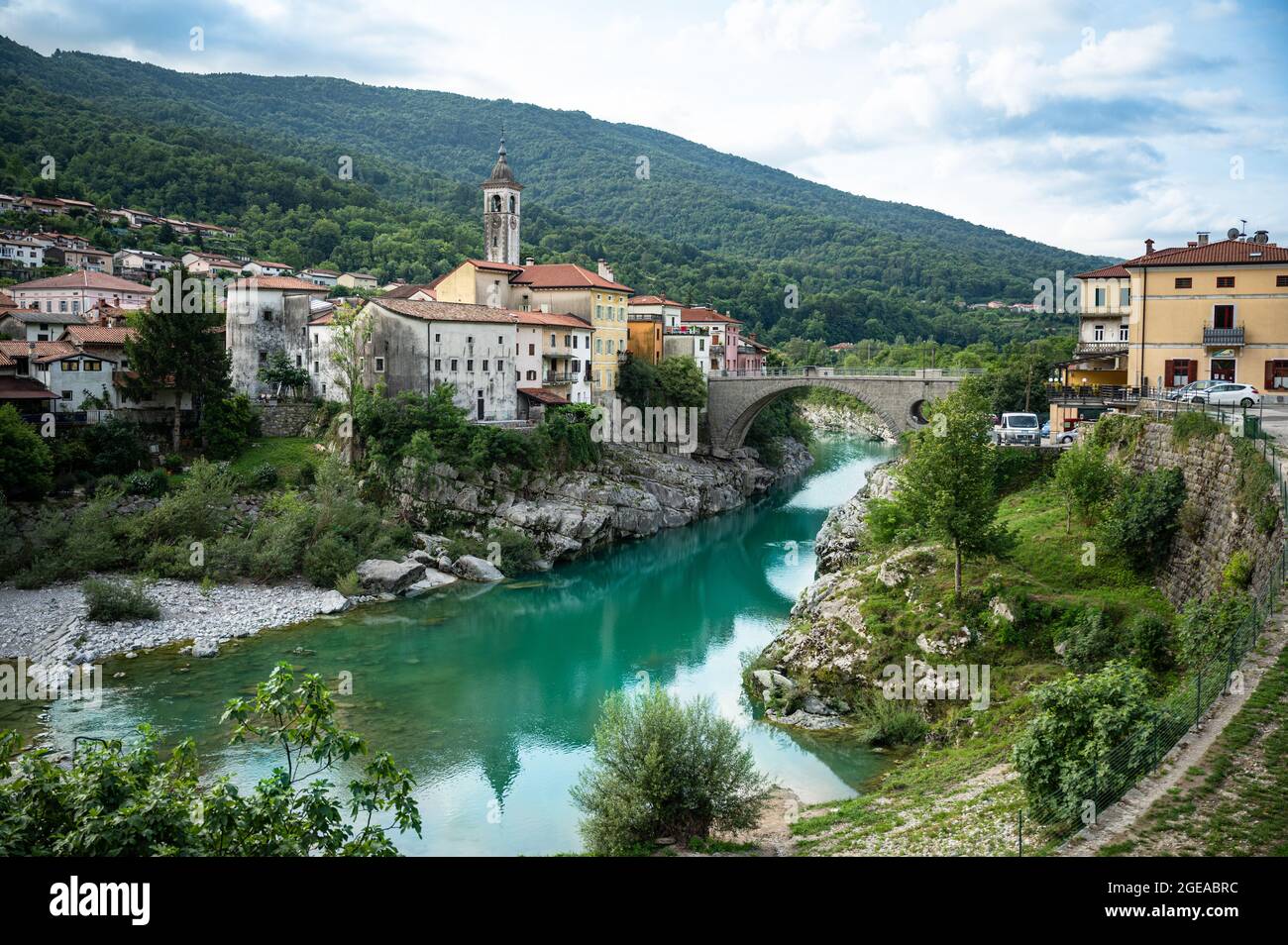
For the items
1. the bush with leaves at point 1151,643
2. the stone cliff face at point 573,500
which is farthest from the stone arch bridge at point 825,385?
the bush with leaves at point 1151,643

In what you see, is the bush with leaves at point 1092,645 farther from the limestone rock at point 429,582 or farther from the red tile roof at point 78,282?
the red tile roof at point 78,282

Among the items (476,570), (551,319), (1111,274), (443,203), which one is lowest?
(476,570)

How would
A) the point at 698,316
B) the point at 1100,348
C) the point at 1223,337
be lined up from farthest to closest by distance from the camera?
the point at 698,316 → the point at 1100,348 → the point at 1223,337

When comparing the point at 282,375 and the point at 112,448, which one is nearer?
the point at 112,448

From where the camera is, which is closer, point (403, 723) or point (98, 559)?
point (403, 723)

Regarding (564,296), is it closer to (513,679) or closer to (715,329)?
(715,329)

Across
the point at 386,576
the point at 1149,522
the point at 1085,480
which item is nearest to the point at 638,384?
the point at 386,576

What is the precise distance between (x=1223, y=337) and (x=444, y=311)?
2966 centimetres

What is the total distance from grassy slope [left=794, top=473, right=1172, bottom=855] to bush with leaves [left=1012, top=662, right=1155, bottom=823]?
730 millimetres

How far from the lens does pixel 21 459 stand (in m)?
34.0
